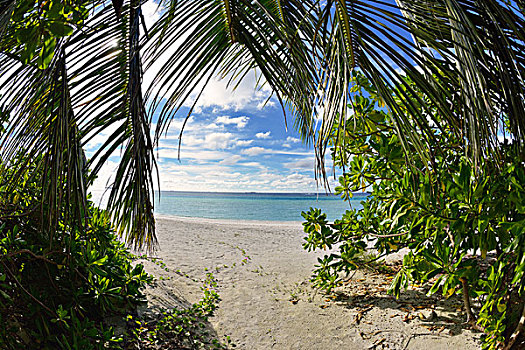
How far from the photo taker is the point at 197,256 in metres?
6.38

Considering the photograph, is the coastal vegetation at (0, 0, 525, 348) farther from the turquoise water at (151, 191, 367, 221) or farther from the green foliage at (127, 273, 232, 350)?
the turquoise water at (151, 191, 367, 221)

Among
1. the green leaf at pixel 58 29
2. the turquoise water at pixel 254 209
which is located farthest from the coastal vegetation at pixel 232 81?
the turquoise water at pixel 254 209

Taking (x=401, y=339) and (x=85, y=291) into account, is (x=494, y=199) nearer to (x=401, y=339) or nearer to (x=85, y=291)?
(x=401, y=339)

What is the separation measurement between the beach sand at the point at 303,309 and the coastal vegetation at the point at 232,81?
572 millimetres

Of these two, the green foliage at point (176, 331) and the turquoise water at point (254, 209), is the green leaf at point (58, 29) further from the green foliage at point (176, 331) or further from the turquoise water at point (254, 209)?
the turquoise water at point (254, 209)

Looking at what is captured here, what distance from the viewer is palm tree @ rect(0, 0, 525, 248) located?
1.30 m

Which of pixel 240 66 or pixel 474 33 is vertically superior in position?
pixel 240 66

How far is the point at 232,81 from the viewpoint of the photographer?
257cm

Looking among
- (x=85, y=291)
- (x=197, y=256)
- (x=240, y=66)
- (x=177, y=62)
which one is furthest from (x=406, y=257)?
(x=197, y=256)

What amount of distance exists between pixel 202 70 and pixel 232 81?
2.04 feet

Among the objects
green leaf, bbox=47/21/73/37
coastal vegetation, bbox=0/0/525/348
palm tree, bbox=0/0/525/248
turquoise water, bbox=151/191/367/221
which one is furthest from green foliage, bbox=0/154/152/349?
turquoise water, bbox=151/191/367/221

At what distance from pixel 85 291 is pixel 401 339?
2737mm

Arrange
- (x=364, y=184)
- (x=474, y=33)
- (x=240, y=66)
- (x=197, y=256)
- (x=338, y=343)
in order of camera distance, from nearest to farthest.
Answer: (x=474, y=33) → (x=240, y=66) → (x=338, y=343) → (x=364, y=184) → (x=197, y=256)

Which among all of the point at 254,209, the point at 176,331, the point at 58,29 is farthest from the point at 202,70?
the point at 254,209
